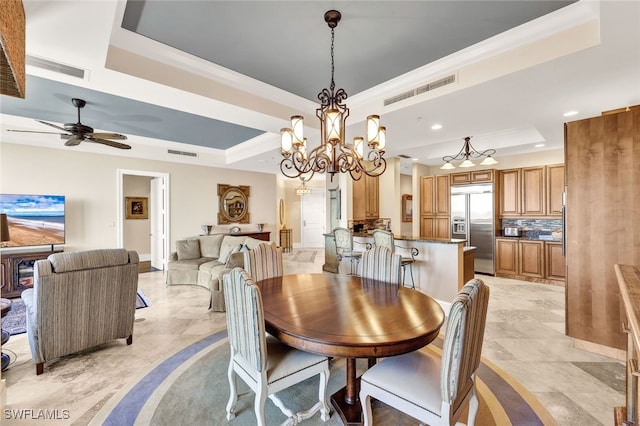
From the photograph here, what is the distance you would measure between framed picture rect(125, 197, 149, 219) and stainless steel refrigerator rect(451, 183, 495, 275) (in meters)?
7.69

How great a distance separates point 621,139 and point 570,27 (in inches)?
48.0

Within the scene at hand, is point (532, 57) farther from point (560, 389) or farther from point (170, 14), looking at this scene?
point (170, 14)

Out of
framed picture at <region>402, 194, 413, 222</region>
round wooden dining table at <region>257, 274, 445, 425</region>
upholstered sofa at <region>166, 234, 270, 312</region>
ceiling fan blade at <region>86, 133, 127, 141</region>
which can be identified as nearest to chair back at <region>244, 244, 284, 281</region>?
round wooden dining table at <region>257, 274, 445, 425</region>

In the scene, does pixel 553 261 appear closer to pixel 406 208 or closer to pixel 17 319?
pixel 406 208

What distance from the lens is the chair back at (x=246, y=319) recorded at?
1.49m

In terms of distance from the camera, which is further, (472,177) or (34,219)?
(472,177)

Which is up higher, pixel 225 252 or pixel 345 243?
pixel 345 243

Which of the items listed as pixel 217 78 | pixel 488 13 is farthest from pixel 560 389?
pixel 217 78

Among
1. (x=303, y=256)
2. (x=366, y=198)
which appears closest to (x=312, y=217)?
(x=303, y=256)

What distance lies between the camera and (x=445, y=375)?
1273mm

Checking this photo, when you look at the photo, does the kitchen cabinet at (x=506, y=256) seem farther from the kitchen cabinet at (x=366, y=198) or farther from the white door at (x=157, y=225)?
the white door at (x=157, y=225)

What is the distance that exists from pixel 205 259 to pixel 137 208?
3296mm

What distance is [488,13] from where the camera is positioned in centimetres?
207

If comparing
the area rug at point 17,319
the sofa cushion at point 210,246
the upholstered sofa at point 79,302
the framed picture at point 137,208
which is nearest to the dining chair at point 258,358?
the upholstered sofa at point 79,302
